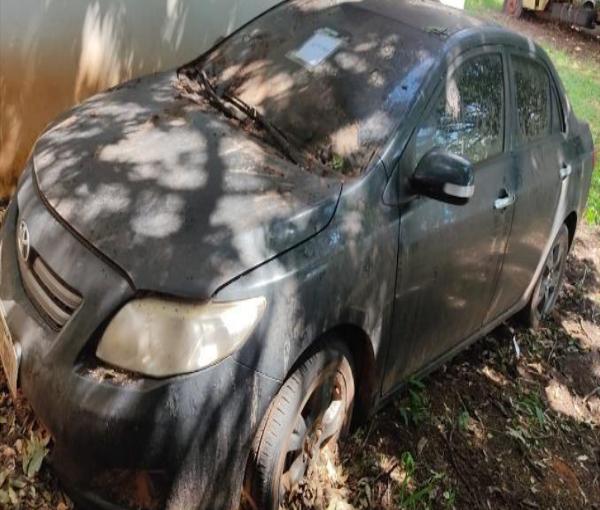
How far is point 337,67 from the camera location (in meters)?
3.58

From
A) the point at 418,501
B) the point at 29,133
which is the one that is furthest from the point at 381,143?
the point at 29,133

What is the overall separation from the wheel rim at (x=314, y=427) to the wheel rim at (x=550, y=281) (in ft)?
7.63

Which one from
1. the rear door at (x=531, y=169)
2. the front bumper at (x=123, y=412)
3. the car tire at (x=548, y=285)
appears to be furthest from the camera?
the car tire at (x=548, y=285)

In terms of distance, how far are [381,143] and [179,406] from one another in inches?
56.1

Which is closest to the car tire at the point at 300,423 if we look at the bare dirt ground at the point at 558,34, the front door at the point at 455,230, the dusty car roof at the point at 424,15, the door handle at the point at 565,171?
the front door at the point at 455,230

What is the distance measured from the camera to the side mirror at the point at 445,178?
3176 mm

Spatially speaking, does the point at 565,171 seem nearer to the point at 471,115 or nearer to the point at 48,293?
the point at 471,115

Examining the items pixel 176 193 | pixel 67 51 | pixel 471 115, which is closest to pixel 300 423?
pixel 176 193

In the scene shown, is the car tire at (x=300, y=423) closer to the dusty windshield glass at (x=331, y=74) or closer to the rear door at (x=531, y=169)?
the dusty windshield glass at (x=331, y=74)

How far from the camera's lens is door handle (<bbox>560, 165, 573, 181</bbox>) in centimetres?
459

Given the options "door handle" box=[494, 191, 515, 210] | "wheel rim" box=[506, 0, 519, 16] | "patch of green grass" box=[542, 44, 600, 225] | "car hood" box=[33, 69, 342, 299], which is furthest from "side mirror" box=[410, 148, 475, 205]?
"wheel rim" box=[506, 0, 519, 16]

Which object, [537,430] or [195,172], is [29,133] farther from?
[537,430]

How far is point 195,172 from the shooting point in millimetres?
3025

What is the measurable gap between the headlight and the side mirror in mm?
1119
